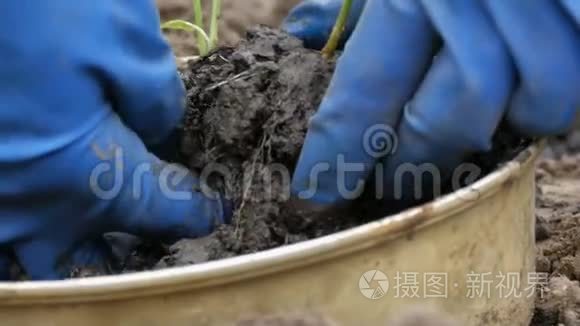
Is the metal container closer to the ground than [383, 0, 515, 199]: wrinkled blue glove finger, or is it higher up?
closer to the ground

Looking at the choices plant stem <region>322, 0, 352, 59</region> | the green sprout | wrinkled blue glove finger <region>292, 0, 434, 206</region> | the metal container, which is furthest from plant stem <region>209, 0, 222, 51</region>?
the metal container

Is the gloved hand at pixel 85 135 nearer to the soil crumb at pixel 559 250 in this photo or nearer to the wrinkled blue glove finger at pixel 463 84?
the wrinkled blue glove finger at pixel 463 84

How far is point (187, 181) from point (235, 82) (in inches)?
4.1

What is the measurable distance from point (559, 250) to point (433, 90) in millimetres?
442

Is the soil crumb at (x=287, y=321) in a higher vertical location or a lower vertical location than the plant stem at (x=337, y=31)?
lower

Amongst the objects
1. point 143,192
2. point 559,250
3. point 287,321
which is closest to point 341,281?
point 287,321

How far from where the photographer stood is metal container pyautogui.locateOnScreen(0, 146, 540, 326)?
2.66 ft

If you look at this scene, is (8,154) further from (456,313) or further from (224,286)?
(456,313)

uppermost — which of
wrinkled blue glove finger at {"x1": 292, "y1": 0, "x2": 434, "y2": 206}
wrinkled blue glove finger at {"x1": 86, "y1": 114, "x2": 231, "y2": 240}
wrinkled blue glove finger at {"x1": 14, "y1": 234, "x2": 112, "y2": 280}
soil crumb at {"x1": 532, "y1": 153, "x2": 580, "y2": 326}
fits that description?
wrinkled blue glove finger at {"x1": 292, "y1": 0, "x2": 434, "y2": 206}

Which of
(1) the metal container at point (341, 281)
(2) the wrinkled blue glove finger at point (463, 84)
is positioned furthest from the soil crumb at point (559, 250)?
(2) the wrinkled blue glove finger at point (463, 84)

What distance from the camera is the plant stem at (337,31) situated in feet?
3.35

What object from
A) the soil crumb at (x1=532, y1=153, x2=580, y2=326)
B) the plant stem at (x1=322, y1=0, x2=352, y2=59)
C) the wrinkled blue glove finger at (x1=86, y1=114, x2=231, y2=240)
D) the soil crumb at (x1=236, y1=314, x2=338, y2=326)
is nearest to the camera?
the soil crumb at (x1=236, y1=314, x2=338, y2=326)

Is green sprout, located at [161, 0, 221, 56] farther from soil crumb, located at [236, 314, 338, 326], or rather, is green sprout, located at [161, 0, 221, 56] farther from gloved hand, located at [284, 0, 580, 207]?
soil crumb, located at [236, 314, 338, 326]

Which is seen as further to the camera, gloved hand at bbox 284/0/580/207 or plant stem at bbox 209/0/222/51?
plant stem at bbox 209/0/222/51
